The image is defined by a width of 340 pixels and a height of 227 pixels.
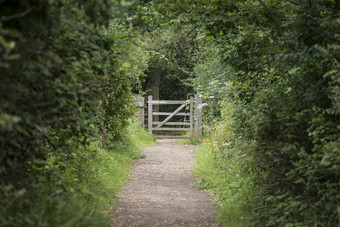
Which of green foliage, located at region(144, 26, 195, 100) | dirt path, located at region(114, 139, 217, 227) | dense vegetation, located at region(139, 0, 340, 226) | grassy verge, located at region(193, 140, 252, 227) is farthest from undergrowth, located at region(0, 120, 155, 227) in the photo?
green foliage, located at region(144, 26, 195, 100)

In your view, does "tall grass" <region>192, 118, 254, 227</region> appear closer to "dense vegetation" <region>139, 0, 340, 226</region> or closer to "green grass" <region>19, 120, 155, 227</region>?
"dense vegetation" <region>139, 0, 340, 226</region>

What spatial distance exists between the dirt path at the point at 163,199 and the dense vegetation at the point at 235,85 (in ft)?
1.44

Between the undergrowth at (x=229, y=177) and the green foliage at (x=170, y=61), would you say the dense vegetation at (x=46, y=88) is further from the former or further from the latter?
the green foliage at (x=170, y=61)

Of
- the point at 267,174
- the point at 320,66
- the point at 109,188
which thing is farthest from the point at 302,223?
the point at 109,188


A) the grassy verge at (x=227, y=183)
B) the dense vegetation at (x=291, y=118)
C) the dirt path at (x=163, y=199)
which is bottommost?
the dirt path at (x=163, y=199)

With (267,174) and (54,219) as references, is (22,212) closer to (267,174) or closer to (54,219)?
(54,219)

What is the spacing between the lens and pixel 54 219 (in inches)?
167

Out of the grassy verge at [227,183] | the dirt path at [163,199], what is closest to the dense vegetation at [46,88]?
the dirt path at [163,199]

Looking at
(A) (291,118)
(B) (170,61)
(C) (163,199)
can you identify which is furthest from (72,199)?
(B) (170,61)

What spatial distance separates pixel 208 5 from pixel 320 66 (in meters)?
2.89

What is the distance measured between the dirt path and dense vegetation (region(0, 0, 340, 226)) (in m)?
0.44

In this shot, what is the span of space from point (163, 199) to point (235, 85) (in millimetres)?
2508

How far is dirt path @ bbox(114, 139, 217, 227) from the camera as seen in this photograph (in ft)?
20.4

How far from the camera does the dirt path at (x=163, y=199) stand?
6.23 meters
